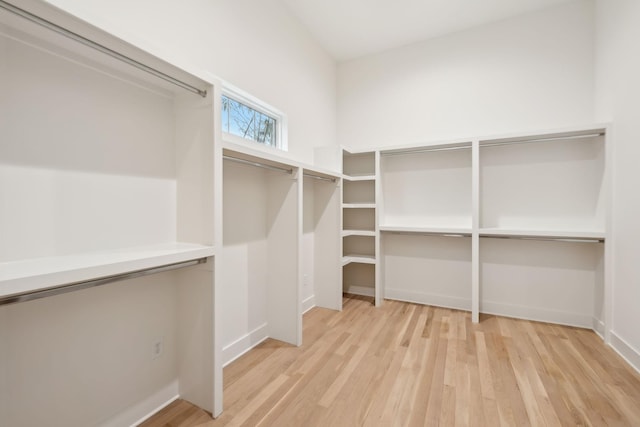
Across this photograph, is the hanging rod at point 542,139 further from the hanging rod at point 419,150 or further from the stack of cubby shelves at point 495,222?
the hanging rod at point 419,150

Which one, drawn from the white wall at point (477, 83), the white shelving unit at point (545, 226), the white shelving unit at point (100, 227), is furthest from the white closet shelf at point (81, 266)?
the white wall at point (477, 83)

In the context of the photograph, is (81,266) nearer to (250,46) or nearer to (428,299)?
(250,46)

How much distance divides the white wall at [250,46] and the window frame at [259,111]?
6 cm

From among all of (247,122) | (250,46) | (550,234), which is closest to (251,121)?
(247,122)

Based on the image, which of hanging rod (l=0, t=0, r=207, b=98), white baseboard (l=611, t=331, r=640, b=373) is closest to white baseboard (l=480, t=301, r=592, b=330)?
white baseboard (l=611, t=331, r=640, b=373)

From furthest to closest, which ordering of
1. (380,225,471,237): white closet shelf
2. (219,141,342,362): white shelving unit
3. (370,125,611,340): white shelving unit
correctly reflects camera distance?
(380,225,471,237): white closet shelf
(370,125,611,340): white shelving unit
(219,141,342,362): white shelving unit

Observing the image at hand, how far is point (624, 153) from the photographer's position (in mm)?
2223

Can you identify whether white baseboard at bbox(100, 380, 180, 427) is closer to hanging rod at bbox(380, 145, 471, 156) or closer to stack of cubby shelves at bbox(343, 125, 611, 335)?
stack of cubby shelves at bbox(343, 125, 611, 335)

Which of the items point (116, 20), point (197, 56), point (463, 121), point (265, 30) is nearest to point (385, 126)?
point (463, 121)

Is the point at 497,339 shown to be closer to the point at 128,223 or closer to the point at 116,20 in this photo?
the point at 128,223

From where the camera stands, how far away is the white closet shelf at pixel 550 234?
2.46 m

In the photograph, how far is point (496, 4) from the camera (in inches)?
113

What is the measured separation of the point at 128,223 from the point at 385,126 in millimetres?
3217

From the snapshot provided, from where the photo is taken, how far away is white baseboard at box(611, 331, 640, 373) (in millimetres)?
1977
